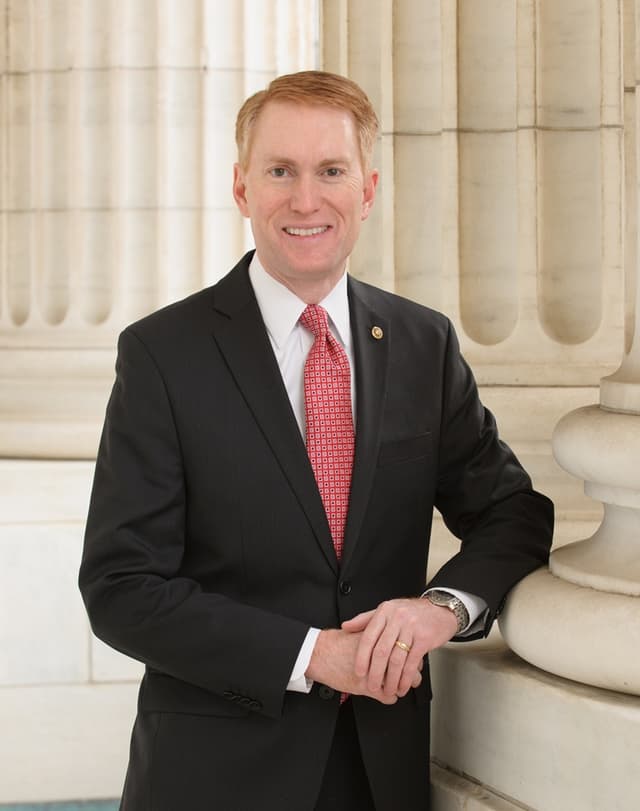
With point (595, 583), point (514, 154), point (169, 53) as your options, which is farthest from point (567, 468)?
point (169, 53)

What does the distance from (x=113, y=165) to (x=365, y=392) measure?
4235 mm

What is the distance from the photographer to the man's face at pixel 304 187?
11.0 feet

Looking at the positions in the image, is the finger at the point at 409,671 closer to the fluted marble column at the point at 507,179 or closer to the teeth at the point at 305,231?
the teeth at the point at 305,231

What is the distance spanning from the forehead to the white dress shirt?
1.05 feet

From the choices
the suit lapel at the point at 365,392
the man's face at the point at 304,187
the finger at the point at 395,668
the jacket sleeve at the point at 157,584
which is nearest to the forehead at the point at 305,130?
the man's face at the point at 304,187

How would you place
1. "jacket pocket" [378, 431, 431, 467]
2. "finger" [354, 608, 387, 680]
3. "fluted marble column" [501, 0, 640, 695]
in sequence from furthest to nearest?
"jacket pocket" [378, 431, 431, 467] < "fluted marble column" [501, 0, 640, 695] < "finger" [354, 608, 387, 680]

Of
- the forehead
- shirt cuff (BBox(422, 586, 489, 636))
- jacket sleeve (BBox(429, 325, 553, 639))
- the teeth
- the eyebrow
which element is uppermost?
the forehead

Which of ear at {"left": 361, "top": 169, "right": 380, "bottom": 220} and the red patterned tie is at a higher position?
ear at {"left": 361, "top": 169, "right": 380, "bottom": 220}

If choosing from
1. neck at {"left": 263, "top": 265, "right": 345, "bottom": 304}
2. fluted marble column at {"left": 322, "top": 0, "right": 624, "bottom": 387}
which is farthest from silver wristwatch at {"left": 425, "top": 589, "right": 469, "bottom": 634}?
fluted marble column at {"left": 322, "top": 0, "right": 624, "bottom": 387}

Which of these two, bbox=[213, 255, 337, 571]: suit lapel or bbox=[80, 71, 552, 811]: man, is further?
bbox=[213, 255, 337, 571]: suit lapel

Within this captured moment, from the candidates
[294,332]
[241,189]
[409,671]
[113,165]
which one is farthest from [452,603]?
[113,165]

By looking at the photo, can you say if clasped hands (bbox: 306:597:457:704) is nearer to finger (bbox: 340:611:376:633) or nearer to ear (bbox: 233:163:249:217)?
finger (bbox: 340:611:376:633)

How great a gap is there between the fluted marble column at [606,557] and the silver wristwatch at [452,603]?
15cm

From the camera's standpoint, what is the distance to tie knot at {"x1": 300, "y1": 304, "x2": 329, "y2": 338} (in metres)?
3.47
